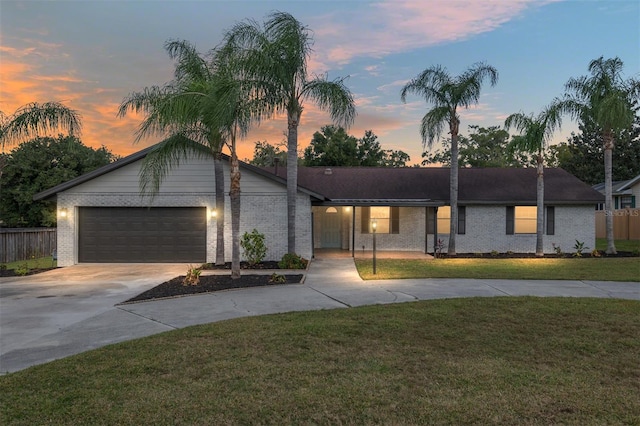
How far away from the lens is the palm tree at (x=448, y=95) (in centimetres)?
1588

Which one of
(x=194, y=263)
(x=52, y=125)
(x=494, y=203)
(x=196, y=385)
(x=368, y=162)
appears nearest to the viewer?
(x=196, y=385)

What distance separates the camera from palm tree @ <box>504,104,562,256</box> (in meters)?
16.4

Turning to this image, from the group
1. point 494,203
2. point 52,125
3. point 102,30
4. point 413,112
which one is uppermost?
point 102,30

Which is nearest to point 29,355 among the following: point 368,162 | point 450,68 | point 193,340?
point 193,340

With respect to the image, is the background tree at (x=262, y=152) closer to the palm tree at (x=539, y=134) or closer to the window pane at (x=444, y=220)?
the window pane at (x=444, y=220)

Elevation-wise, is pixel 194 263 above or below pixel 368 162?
below

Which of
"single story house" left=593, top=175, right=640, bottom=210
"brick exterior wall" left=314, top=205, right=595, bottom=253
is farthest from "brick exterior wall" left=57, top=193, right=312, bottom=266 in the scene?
"single story house" left=593, top=175, right=640, bottom=210

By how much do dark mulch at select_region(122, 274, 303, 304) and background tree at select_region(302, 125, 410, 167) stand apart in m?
25.4

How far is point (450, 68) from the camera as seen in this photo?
16125 mm

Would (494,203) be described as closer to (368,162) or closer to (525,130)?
(525,130)

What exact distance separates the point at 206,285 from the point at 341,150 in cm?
2753

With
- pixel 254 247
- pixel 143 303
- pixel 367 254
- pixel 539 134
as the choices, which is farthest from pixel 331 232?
pixel 143 303

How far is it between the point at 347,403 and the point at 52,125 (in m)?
12.9

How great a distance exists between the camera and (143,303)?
26.9 ft
